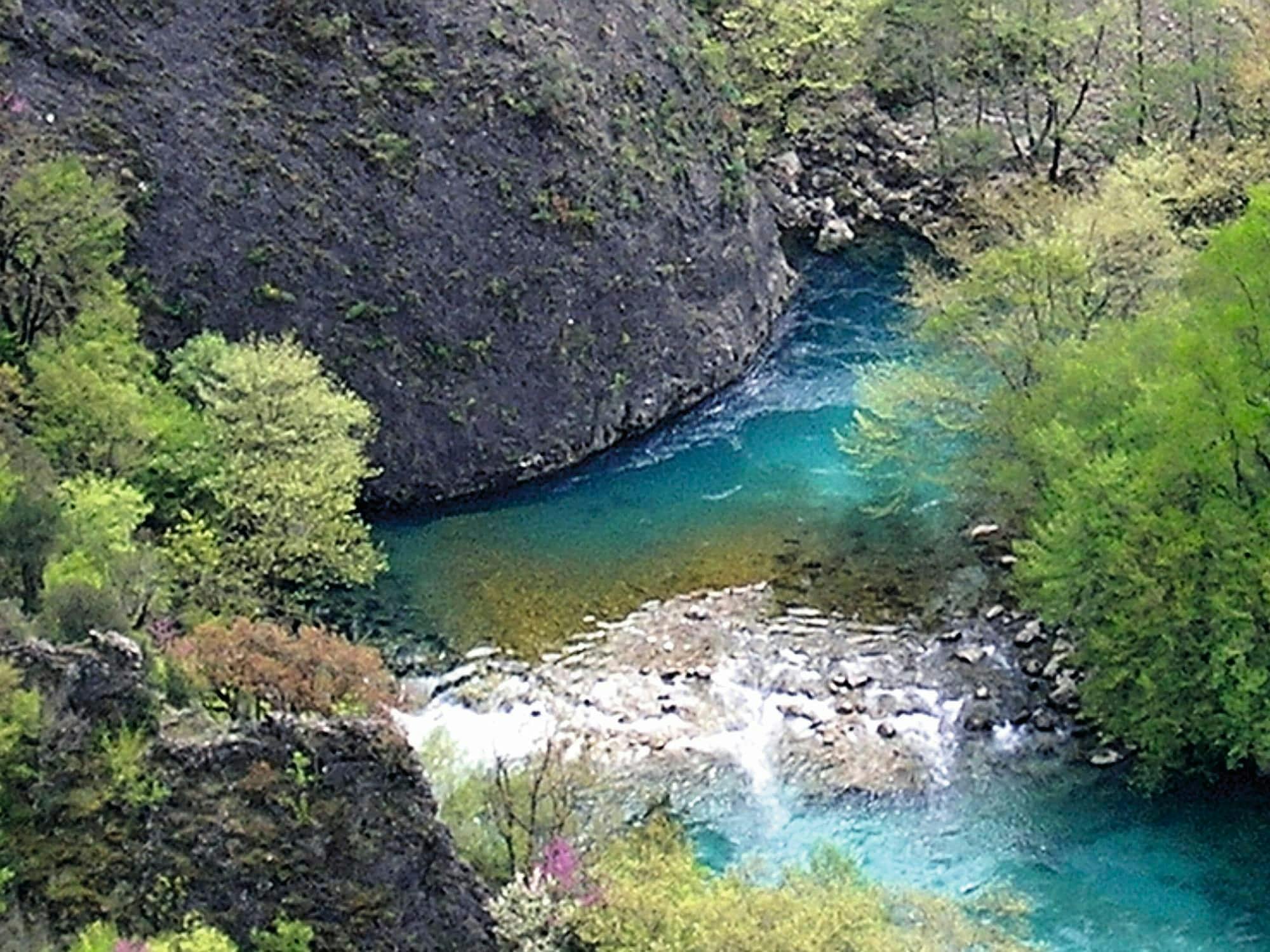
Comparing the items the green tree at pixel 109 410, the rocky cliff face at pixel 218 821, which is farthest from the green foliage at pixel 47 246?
the rocky cliff face at pixel 218 821

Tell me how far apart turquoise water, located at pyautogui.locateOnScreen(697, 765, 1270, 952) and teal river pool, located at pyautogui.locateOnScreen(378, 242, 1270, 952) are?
0.14 ft

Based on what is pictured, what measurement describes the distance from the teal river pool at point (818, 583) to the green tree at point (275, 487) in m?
2.76

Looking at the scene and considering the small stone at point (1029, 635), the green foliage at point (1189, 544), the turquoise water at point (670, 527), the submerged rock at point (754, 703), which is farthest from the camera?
the turquoise water at point (670, 527)

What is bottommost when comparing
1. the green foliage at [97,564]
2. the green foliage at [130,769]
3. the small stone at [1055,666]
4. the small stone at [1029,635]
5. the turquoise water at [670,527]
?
the small stone at [1055,666]

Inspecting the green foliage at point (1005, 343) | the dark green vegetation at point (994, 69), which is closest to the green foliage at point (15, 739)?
the green foliage at point (1005, 343)

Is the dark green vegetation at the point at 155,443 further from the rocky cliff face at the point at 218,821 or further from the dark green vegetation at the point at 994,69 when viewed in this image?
the dark green vegetation at the point at 994,69

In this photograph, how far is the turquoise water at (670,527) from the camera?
44688 millimetres

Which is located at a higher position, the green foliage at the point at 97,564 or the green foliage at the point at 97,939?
the green foliage at the point at 97,564

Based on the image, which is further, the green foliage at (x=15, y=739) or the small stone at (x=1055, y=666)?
the small stone at (x=1055, y=666)

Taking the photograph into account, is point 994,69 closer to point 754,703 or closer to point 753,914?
point 754,703

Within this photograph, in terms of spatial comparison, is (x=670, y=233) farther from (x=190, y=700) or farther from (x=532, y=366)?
(x=190, y=700)

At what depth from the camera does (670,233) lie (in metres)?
58.6

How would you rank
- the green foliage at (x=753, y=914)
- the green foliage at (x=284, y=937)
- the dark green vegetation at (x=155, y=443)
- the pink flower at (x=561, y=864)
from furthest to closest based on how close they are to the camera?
the dark green vegetation at (x=155, y=443), the pink flower at (x=561, y=864), the green foliage at (x=753, y=914), the green foliage at (x=284, y=937)

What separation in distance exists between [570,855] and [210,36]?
113ft
